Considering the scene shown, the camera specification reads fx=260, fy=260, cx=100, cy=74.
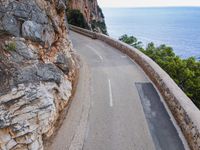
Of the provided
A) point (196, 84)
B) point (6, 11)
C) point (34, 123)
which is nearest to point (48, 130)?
point (34, 123)

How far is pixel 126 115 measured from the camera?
13.1 metres

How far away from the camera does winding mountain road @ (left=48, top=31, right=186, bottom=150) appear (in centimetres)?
1081

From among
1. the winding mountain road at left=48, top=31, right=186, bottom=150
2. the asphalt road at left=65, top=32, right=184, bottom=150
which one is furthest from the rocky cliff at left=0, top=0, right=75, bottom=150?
the asphalt road at left=65, top=32, right=184, bottom=150

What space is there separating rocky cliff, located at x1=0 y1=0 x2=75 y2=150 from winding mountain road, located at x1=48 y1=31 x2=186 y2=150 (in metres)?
1.51

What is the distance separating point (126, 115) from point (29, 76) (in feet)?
17.3

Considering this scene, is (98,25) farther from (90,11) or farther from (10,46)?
(10,46)

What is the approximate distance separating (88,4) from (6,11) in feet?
156

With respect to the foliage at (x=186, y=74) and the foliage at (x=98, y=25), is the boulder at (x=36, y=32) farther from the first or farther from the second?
the foliage at (x=98, y=25)

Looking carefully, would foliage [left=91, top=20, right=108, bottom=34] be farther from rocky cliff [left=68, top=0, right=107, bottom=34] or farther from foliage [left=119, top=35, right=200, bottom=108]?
foliage [left=119, top=35, right=200, bottom=108]

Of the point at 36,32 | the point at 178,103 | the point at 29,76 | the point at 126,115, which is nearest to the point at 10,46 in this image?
the point at 29,76

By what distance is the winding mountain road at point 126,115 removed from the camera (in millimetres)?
10812

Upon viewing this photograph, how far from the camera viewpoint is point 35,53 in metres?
12.3

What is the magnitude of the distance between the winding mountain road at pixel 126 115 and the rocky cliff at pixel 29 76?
4.96 feet

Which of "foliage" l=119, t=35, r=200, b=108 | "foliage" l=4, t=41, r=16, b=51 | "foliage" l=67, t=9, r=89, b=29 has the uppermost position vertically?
"foliage" l=4, t=41, r=16, b=51
